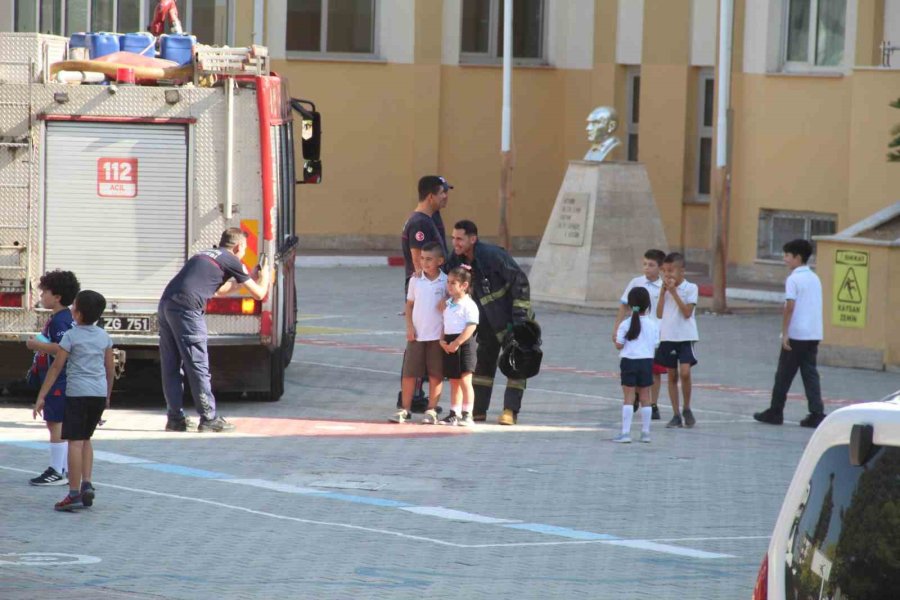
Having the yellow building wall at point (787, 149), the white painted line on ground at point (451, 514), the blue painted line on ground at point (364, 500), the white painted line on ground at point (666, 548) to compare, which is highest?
the yellow building wall at point (787, 149)

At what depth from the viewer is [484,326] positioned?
1534cm

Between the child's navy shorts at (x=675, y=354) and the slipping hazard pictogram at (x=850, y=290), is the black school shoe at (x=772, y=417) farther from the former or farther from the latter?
the slipping hazard pictogram at (x=850, y=290)

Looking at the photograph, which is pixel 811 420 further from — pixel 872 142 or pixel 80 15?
pixel 80 15

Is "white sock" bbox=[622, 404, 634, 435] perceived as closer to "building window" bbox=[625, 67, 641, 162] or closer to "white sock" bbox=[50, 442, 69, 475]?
"white sock" bbox=[50, 442, 69, 475]

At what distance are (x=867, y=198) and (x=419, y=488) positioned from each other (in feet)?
56.4

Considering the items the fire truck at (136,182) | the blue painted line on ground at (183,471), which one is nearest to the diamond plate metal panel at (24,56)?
the fire truck at (136,182)

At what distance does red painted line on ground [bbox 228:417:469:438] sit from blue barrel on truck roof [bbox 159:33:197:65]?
11.0ft

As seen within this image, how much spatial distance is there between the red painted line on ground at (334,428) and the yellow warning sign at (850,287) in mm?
7106

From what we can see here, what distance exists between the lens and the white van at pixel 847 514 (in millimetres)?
4340

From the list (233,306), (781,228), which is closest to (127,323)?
(233,306)

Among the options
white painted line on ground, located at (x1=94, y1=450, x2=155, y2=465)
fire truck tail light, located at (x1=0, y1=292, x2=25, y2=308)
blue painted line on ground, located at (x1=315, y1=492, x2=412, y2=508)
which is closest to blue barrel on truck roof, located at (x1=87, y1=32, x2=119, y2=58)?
fire truck tail light, located at (x1=0, y1=292, x2=25, y2=308)

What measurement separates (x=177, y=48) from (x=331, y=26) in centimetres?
1726

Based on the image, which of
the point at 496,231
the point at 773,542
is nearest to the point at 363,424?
the point at 773,542

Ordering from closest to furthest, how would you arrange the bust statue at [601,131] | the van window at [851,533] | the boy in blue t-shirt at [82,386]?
1. the van window at [851,533]
2. the boy in blue t-shirt at [82,386]
3. the bust statue at [601,131]
